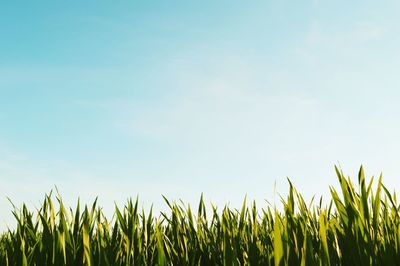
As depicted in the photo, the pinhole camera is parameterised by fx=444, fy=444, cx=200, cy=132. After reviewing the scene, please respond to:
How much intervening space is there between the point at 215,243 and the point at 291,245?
0.55 m

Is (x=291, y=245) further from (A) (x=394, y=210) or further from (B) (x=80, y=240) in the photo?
(B) (x=80, y=240)

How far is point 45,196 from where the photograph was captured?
2.03m

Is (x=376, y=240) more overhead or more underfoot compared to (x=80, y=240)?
more underfoot

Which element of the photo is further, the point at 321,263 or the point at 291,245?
the point at 291,245

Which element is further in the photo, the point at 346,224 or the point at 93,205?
the point at 93,205

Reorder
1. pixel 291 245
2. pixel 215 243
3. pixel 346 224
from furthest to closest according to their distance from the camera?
pixel 215 243 → pixel 346 224 → pixel 291 245

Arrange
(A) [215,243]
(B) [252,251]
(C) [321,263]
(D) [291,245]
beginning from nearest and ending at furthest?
1. (C) [321,263]
2. (D) [291,245]
3. (B) [252,251]
4. (A) [215,243]

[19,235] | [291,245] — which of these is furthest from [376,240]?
[19,235]

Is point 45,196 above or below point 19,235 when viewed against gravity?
above

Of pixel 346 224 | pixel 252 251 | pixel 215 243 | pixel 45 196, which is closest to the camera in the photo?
pixel 346 224

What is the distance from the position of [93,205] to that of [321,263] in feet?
3.33

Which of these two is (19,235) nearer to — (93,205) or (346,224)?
(93,205)

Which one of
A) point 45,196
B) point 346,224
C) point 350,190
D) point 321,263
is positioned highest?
point 45,196

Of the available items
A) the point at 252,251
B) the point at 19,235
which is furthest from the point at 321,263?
the point at 19,235
